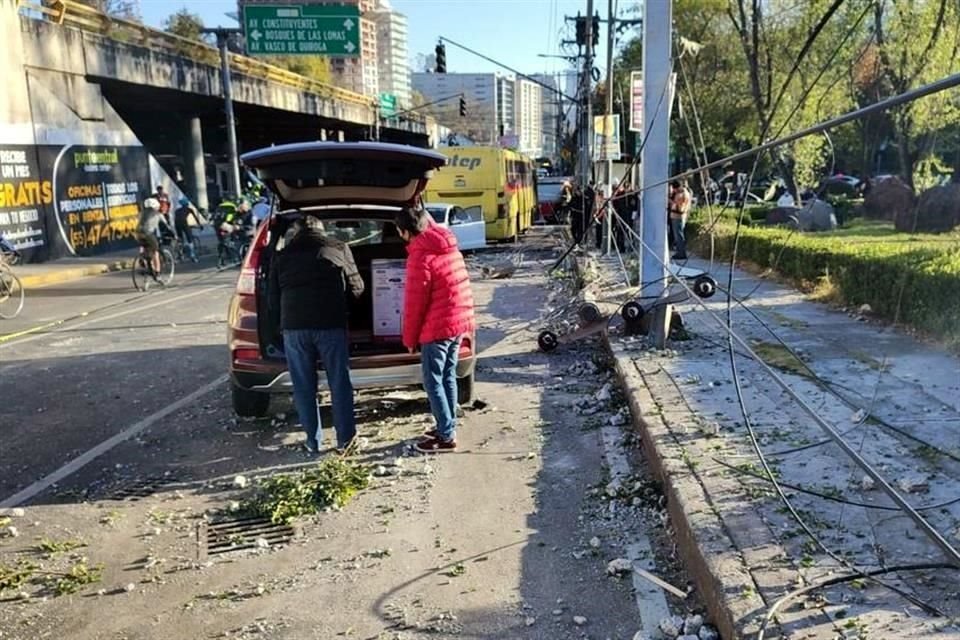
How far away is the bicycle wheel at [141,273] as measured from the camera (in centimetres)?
1545

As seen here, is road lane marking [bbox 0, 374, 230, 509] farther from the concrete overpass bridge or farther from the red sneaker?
the concrete overpass bridge

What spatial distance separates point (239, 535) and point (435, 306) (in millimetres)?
2001

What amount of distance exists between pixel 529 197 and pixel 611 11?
1288 centimetres

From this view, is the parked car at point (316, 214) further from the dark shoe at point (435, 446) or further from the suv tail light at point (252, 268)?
the dark shoe at point (435, 446)

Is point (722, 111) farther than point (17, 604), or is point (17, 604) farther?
point (722, 111)

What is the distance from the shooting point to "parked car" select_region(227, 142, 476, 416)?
18.5ft

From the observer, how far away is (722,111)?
37.0 m

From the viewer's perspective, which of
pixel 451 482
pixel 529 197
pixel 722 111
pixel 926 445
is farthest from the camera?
pixel 722 111

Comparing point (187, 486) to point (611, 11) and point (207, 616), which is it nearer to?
point (207, 616)

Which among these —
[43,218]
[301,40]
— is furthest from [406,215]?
[301,40]

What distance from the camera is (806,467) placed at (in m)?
4.59

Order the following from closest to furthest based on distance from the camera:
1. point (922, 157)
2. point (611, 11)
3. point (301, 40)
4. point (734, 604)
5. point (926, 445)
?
point (734, 604), point (926, 445), point (922, 157), point (611, 11), point (301, 40)

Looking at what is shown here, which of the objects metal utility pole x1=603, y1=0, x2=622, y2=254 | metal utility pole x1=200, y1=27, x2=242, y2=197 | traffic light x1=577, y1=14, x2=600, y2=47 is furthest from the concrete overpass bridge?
metal utility pole x1=603, y1=0, x2=622, y2=254

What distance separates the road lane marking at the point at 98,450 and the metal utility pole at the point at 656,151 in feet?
14.6
